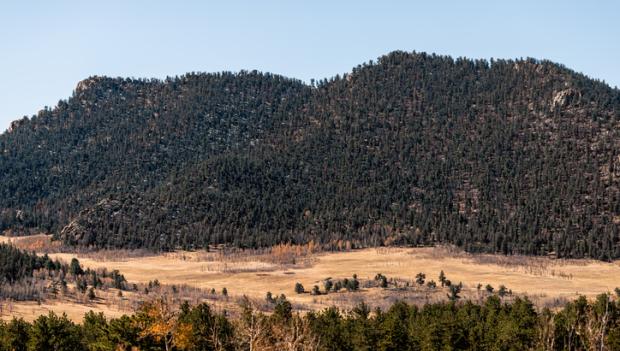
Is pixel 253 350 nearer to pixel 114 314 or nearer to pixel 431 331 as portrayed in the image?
pixel 431 331

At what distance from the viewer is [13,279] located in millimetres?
194625

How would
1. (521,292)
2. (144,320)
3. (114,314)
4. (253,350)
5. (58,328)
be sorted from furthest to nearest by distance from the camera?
(521,292)
(114,314)
(58,328)
(144,320)
(253,350)

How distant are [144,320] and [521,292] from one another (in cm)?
13642

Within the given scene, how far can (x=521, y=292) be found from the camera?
18962 centimetres

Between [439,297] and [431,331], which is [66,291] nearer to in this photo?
[439,297]

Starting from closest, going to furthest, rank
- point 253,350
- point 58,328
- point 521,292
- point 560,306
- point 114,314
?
1. point 253,350
2. point 58,328
3. point 114,314
4. point 560,306
5. point 521,292

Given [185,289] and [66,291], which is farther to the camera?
[185,289]

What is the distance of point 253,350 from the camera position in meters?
63.0

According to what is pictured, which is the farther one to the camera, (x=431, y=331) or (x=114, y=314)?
(x=114, y=314)

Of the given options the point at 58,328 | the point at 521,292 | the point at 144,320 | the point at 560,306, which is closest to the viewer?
the point at 144,320

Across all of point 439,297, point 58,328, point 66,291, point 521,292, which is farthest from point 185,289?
point 58,328

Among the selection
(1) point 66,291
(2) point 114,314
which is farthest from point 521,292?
(1) point 66,291

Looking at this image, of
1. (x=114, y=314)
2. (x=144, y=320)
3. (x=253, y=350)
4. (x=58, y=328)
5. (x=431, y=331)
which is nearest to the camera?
(x=253, y=350)

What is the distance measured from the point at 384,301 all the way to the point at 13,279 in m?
100.0
